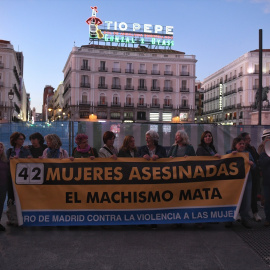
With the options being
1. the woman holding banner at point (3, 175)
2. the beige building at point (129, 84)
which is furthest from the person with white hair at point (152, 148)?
the beige building at point (129, 84)

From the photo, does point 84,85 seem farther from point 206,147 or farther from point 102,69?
point 206,147

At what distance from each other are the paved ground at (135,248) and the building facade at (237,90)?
56.9m

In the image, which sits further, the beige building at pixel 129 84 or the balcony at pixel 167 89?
the balcony at pixel 167 89

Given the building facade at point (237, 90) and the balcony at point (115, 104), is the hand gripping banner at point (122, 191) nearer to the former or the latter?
the building facade at point (237, 90)

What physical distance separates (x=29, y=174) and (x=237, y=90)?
71037mm

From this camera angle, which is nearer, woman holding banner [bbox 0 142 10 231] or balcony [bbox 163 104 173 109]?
woman holding banner [bbox 0 142 10 231]

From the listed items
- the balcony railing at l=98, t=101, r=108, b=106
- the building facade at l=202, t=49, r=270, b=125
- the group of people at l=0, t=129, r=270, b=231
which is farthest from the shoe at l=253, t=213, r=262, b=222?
the balcony railing at l=98, t=101, r=108, b=106

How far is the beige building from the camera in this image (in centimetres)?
6247

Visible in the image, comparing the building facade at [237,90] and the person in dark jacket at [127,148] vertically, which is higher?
the building facade at [237,90]

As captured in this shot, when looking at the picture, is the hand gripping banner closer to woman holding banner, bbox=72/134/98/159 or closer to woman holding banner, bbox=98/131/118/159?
woman holding banner, bbox=72/134/98/159

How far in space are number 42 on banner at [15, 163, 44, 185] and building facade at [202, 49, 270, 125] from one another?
57536 mm

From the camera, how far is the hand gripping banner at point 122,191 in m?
5.57

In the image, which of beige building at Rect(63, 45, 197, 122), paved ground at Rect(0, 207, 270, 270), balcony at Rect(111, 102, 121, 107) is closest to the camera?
paved ground at Rect(0, 207, 270, 270)

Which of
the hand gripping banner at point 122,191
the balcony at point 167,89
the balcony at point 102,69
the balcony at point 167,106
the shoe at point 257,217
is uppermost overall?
the balcony at point 102,69
